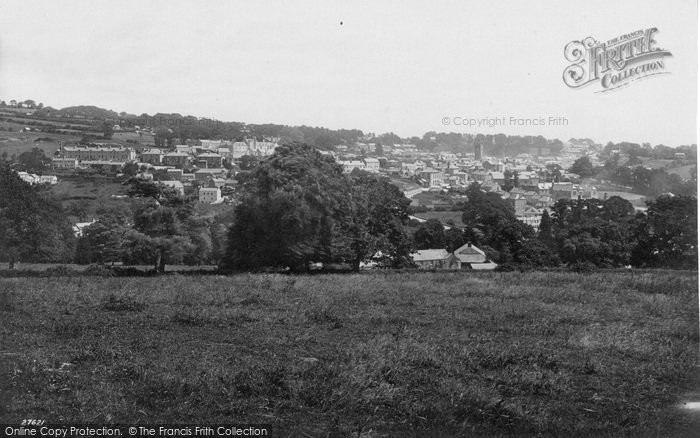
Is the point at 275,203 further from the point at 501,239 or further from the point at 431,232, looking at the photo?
the point at 501,239

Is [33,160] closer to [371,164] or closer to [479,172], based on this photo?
[371,164]

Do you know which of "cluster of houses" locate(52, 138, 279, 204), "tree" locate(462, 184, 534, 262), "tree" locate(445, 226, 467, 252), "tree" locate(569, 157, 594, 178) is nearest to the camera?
"tree" locate(569, 157, 594, 178)

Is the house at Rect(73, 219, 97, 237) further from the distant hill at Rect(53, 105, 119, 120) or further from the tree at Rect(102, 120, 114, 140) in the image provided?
the distant hill at Rect(53, 105, 119, 120)

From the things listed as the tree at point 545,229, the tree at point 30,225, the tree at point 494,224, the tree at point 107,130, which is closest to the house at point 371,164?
the tree at point 494,224

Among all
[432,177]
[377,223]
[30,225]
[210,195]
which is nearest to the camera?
[432,177]

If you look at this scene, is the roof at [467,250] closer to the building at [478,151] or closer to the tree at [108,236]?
the building at [478,151]

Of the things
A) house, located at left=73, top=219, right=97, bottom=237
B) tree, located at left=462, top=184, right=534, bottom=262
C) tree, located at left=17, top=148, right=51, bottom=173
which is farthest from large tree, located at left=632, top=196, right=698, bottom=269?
house, located at left=73, top=219, right=97, bottom=237

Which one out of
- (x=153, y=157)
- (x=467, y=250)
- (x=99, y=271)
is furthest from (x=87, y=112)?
(x=467, y=250)

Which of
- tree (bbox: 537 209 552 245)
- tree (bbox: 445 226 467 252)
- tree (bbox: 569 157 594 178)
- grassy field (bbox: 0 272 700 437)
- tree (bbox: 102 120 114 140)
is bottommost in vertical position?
grassy field (bbox: 0 272 700 437)
